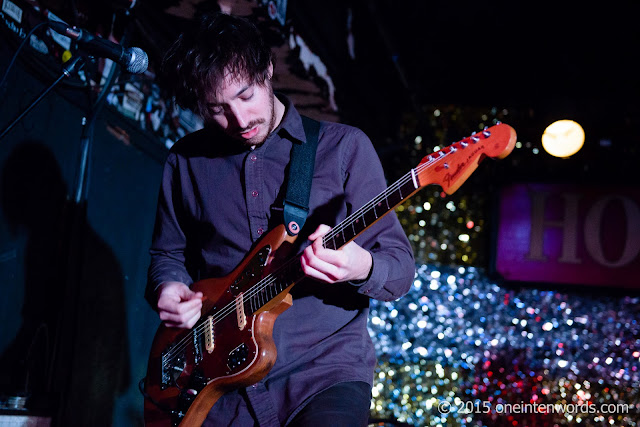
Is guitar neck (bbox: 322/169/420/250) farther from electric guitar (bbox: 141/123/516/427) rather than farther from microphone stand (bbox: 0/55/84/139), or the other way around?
microphone stand (bbox: 0/55/84/139)

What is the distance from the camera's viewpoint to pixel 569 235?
5.47 meters

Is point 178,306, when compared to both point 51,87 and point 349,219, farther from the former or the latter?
point 51,87

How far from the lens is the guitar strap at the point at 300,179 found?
5.99 feet

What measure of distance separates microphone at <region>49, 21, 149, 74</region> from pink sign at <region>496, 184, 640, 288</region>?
14.3 feet

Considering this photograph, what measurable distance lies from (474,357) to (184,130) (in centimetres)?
346

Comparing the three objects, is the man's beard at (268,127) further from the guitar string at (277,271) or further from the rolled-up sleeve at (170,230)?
the guitar string at (277,271)

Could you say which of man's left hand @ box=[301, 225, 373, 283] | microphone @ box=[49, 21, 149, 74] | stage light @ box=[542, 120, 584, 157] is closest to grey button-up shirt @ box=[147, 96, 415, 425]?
man's left hand @ box=[301, 225, 373, 283]

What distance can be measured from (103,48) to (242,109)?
0.57 metres

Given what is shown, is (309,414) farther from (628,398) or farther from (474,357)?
(628,398)

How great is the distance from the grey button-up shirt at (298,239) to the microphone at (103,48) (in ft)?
1.14

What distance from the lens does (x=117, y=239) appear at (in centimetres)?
328

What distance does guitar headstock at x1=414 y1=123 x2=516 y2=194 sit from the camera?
1684 mm

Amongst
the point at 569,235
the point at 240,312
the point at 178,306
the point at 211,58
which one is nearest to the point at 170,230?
the point at 178,306

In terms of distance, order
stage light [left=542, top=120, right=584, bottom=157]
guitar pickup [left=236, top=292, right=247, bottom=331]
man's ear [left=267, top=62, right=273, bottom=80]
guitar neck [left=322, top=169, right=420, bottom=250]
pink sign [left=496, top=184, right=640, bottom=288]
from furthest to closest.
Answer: stage light [left=542, top=120, right=584, bottom=157]
pink sign [left=496, top=184, right=640, bottom=288]
man's ear [left=267, top=62, right=273, bottom=80]
guitar pickup [left=236, top=292, right=247, bottom=331]
guitar neck [left=322, top=169, right=420, bottom=250]
